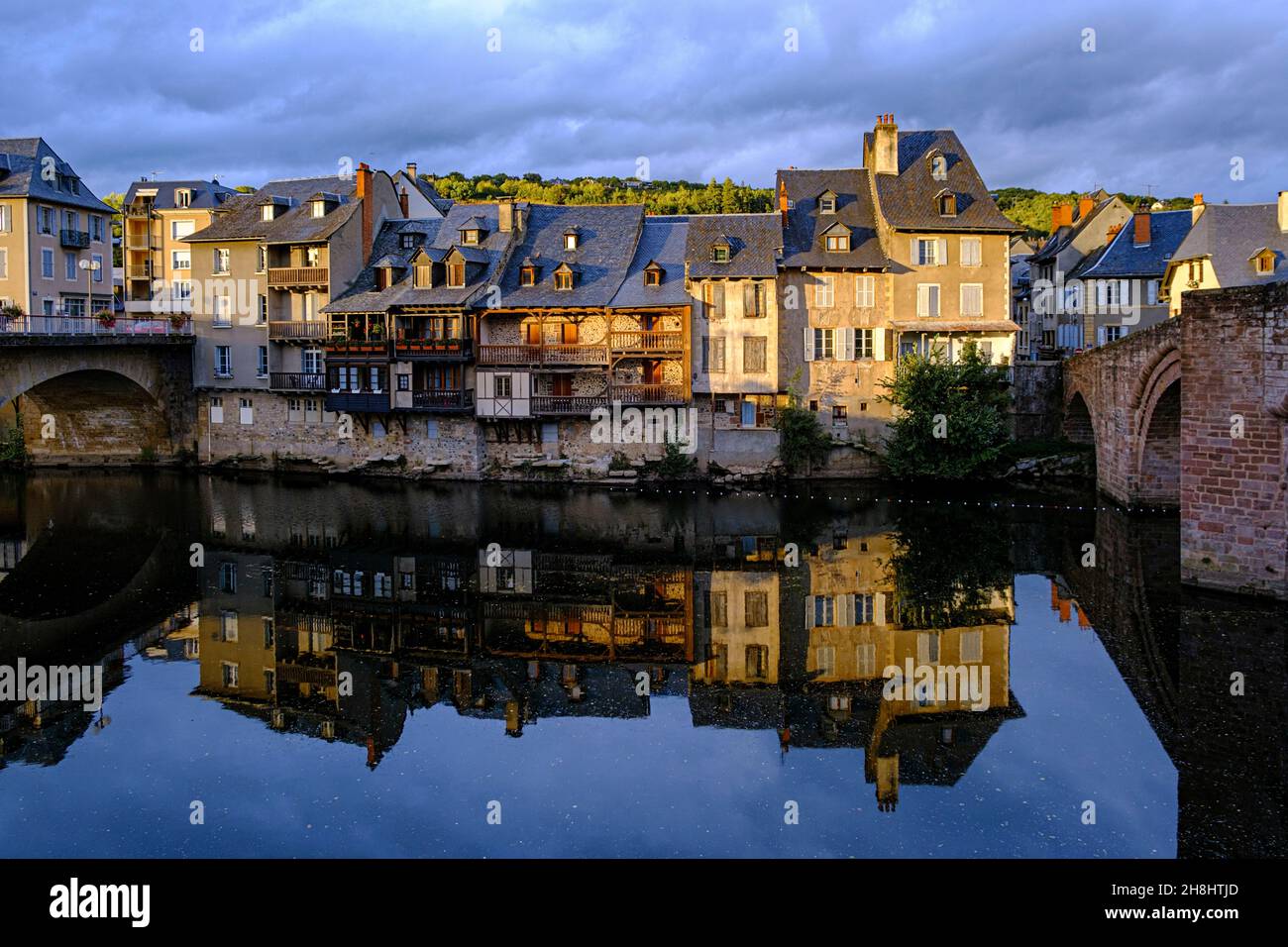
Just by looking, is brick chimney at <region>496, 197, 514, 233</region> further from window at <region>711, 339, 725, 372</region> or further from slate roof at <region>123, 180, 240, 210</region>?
slate roof at <region>123, 180, 240, 210</region>

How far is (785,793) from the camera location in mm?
15062

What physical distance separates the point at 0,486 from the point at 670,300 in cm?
3135

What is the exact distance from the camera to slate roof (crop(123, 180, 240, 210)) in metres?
71.2

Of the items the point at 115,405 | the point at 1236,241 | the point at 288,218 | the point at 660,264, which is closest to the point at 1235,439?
the point at 660,264

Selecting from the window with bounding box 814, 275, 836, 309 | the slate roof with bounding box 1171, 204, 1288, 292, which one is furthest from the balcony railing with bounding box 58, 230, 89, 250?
the slate roof with bounding box 1171, 204, 1288, 292

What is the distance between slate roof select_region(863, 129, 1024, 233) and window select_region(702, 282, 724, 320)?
8363 millimetres

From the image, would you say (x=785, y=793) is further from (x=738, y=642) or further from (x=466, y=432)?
(x=466, y=432)

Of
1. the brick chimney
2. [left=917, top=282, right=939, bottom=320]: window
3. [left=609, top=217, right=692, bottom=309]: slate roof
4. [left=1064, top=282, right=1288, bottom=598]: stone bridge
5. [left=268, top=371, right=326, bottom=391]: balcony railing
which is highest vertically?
the brick chimney

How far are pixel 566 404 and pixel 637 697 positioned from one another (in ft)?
94.2

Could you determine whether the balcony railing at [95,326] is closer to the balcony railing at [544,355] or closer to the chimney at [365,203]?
the chimney at [365,203]

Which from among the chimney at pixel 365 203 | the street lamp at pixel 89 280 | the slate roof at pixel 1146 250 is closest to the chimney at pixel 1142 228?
the slate roof at pixel 1146 250

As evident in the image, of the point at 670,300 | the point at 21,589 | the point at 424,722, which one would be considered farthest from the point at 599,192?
the point at 424,722

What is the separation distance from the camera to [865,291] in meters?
47.9

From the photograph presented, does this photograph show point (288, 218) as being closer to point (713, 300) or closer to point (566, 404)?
point (566, 404)
